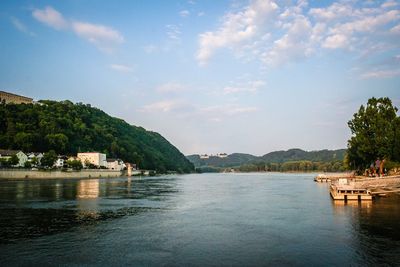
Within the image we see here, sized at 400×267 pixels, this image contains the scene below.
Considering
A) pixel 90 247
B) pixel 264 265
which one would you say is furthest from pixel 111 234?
pixel 264 265

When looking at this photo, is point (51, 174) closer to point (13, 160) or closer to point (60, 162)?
point (13, 160)

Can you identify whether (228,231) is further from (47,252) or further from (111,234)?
(47,252)

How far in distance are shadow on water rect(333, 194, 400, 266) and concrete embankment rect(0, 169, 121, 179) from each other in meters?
106

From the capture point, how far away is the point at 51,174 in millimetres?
134625

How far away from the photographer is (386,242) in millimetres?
24266

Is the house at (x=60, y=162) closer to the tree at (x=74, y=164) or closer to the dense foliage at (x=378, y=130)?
the tree at (x=74, y=164)

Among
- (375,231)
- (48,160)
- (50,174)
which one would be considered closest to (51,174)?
(50,174)

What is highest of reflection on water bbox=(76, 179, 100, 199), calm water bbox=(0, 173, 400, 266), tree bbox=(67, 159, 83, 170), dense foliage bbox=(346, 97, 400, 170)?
dense foliage bbox=(346, 97, 400, 170)

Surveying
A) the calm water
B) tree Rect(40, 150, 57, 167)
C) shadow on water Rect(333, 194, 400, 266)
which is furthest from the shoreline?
shadow on water Rect(333, 194, 400, 266)

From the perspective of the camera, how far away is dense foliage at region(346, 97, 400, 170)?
75938 mm

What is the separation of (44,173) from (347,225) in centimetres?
12428

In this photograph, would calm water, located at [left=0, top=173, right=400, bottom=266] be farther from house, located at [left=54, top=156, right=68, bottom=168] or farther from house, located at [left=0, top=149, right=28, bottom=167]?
house, located at [left=54, top=156, right=68, bottom=168]

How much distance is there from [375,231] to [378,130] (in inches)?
2248

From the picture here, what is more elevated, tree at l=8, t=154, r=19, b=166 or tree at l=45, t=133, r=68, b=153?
tree at l=45, t=133, r=68, b=153
